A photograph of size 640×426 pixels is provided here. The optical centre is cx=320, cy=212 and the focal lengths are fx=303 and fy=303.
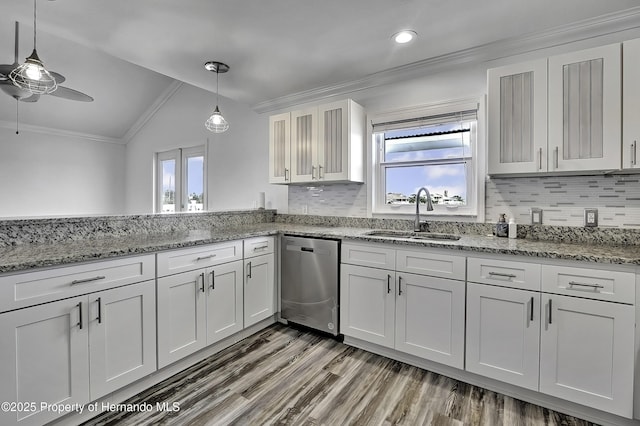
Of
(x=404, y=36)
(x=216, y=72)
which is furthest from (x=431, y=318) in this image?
(x=216, y=72)

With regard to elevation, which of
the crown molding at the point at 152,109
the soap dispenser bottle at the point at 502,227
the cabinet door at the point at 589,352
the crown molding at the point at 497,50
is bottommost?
the cabinet door at the point at 589,352

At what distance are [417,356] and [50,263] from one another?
2250 mm

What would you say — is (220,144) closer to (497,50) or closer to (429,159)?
(429,159)

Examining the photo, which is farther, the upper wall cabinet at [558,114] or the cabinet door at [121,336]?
the upper wall cabinet at [558,114]

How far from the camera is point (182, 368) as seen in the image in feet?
6.98

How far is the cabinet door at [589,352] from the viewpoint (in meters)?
1.54

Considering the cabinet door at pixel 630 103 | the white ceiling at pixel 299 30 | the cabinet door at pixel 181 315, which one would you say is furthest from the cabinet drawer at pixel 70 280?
the cabinet door at pixel 630 103

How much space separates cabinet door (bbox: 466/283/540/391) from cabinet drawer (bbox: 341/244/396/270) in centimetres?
55

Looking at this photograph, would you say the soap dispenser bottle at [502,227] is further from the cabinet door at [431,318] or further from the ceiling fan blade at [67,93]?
the ceiling fan blade at [67,93]

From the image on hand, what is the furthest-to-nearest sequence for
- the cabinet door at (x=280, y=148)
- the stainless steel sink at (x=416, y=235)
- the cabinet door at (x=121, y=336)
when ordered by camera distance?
the cabinet door at (x=280, y=148)
the stainless steel sink at (x=416, y=235)
the cabinet door at (x=121, y=336)

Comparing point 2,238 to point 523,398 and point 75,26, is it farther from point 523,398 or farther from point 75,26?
point 523,398

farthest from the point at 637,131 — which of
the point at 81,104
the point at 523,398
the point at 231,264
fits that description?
the point at 81,104

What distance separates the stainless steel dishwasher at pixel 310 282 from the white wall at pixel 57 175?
12.8 ft

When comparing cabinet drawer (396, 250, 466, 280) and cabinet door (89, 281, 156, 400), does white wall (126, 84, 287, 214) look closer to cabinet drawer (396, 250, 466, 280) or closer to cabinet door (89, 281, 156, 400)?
cabinet drawer (396, 250, 466, 280)
